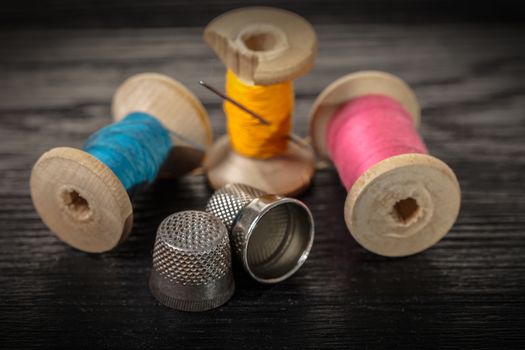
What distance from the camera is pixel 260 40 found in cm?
217

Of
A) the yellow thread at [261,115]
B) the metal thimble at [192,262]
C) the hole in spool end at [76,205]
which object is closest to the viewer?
the metal thimble at [192,262]

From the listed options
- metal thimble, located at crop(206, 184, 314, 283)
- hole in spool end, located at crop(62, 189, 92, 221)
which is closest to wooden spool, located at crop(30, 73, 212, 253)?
hole in spool end, located at crop(62, 189, 92, 221)

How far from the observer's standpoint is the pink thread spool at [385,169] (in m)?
1.94

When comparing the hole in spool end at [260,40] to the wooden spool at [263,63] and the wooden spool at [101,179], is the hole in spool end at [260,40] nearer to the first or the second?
the wooden spool at [263,63]

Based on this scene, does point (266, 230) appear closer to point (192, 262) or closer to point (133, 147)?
point (192, 262)

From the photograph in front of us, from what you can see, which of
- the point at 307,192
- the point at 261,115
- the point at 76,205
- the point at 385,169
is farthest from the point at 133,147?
the point at 385,169

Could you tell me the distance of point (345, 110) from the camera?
2.27m

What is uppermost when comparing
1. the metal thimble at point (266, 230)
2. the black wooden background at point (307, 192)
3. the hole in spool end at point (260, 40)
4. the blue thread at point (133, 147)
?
the hole in spool end at point (260, 40)

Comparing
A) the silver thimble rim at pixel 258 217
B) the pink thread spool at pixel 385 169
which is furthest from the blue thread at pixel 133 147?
the pink thread spool at pixel 385 169

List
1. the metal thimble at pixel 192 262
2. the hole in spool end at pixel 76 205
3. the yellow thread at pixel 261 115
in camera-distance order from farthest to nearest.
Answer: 1. the yellow thread at pixel 261 115
2. the hole in spool end at pixel 76 205
3. the metal thimble at pixel 192 262

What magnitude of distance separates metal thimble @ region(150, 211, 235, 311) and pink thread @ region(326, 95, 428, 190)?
1.21 ft

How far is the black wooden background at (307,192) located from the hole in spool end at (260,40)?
406mm

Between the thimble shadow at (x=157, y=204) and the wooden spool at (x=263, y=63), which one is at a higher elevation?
the wooden spool at (x=263, y=63)

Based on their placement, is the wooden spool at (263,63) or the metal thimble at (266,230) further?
the wooden spool at (263,63)
